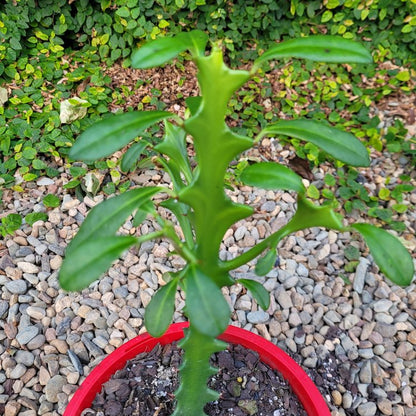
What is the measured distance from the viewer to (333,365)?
5.22 ft

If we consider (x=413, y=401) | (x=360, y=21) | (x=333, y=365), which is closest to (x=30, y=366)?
(x=333, y=365)

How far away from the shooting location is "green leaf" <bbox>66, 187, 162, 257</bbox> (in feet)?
2.46

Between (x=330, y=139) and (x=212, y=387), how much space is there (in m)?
0.83


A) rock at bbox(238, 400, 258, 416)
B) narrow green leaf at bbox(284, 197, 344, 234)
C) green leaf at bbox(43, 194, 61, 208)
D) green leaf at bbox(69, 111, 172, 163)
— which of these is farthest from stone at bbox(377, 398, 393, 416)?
green leaf at bbox(43, 194, 61, 208)

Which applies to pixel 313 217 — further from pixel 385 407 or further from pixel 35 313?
pixel 35 313

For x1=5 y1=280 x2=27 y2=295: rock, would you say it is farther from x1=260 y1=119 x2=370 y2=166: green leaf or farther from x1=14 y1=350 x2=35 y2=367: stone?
x1=260 y1=119 x2=370 y2=166: green leaf

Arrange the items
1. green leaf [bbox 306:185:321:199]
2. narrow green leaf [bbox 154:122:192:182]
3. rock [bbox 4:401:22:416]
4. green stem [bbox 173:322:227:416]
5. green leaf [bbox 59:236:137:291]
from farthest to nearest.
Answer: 1. green leaf [bbox 306:185:321:199]
2. rock [bbox 4:401:22:416]
3. green stem [bbox 173:322:227:416]
4. narrow green leaf [bbox 154:122:192:182]
5. green leaf [bbox 59:236:137:291]

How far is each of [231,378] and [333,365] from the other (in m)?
0.44

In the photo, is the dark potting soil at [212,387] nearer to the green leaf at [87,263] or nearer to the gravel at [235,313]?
the gravel at [235,313]

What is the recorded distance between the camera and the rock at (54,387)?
1.45 metres

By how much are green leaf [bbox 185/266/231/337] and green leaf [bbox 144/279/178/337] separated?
0.17 metres

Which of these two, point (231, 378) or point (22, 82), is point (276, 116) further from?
point (231, 378)

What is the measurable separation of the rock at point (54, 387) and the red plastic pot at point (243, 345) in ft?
0.87

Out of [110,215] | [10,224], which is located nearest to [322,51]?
[110,215]
